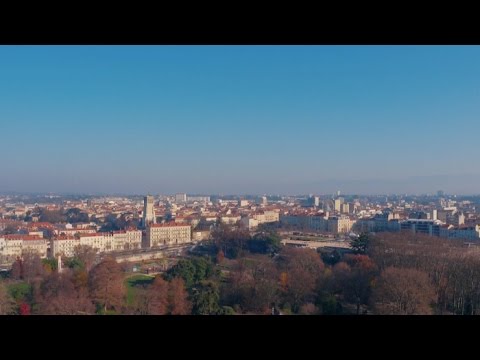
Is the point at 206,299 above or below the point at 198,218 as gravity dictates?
below

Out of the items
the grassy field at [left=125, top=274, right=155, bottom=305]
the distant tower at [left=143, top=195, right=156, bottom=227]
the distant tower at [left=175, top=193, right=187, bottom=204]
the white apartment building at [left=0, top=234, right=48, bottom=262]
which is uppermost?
the distant tower at [left=175, top=193, right=187, bottom=204]

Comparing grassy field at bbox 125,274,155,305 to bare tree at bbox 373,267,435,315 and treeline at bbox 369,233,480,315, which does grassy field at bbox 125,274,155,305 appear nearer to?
→ bare tree at bbox 373,267,435,315

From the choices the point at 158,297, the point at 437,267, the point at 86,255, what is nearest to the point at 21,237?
the point at 86,255

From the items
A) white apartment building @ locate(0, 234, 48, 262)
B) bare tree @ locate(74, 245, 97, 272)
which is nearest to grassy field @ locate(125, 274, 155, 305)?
bare tree @ locate(74, 245, 97, 272)

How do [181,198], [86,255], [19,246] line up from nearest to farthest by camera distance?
[86,255] → [19,246] → [181,198]

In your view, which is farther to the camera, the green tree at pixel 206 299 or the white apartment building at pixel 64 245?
the white apartment building at pixel 64 245

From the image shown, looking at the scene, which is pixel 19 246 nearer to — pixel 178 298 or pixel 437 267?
pixel 178 298

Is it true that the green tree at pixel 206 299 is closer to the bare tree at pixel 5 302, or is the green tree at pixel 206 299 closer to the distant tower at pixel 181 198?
the bare tree at pixel 5 302

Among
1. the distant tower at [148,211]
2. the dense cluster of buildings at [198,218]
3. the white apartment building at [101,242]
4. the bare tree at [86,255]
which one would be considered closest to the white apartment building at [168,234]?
the dense cluster of buildings at [198,218]
